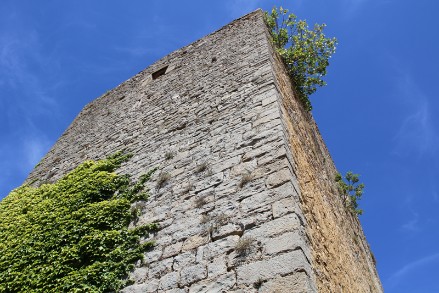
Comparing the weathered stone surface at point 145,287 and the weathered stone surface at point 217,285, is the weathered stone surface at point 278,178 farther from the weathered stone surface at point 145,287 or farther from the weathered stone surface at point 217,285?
the weathered stone surface at point 145,287

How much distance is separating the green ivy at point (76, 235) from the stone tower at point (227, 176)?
257 mm

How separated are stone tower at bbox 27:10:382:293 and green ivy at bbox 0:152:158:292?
26 cm

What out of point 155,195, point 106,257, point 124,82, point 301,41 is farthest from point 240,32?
point 106,257

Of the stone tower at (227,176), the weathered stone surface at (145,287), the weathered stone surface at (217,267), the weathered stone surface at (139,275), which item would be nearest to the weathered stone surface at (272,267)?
the stone tower at (227,176)

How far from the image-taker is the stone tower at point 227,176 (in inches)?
131

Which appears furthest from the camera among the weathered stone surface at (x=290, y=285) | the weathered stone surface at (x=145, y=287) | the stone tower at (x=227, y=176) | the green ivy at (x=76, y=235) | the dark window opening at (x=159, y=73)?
the dark window opening at (x=159, y=73)

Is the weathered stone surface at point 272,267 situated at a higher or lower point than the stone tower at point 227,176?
lower

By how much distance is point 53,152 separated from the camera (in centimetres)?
813

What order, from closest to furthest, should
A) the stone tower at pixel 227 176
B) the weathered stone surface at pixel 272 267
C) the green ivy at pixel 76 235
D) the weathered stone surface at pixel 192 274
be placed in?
the weathered stone surface at pixel 272 267, the stone tower at pixel 227 176, the weathered stone surface at pixel 192 274, the green ivy at pixel 76 235

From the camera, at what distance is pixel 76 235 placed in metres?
Answer: 4.61

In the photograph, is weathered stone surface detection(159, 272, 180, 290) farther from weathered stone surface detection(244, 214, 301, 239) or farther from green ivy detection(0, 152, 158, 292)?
weathered stone surface detection(244, 214, 301, 239)

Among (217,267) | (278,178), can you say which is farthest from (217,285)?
(278,178)

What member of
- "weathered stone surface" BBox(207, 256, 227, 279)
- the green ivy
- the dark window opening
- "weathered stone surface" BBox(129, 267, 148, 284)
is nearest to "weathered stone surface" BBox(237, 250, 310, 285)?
"weathered stone surface" BBox(207, 256, 227, 279)

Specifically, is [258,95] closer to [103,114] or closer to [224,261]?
[224,261]
